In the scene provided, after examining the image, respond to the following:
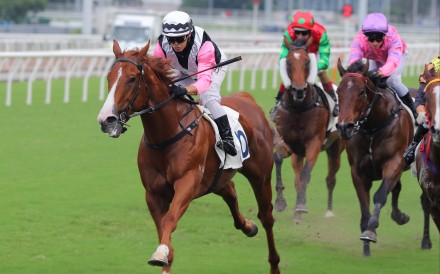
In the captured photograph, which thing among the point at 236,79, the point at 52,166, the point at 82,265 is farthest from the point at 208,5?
the point at 82,265

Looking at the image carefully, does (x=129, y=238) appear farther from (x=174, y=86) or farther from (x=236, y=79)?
(x=236, y=79)

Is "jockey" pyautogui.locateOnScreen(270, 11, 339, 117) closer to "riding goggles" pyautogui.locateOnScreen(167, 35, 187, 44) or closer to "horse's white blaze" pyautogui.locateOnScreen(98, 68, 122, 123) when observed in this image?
"riding goggles" pyautogui.locateOnScreen(167, 35, 187, 44)

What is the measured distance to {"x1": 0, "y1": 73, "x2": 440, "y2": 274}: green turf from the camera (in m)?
7.71

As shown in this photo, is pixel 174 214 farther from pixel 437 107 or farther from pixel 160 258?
pixel 437 107

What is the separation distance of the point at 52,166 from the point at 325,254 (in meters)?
4.57

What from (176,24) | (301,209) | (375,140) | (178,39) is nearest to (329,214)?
(301,209)

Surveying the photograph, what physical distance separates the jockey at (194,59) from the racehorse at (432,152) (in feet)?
4.00

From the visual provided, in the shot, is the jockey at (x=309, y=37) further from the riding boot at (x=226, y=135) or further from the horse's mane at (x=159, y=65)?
the horse's mane at (x=159, y=65)

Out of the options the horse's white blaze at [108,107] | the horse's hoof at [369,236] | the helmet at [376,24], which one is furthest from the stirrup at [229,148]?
the helmet at [376,24]

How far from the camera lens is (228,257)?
7.94m

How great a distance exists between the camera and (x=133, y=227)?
29.3ft

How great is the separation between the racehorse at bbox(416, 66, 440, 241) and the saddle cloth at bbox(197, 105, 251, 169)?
3.85 feet

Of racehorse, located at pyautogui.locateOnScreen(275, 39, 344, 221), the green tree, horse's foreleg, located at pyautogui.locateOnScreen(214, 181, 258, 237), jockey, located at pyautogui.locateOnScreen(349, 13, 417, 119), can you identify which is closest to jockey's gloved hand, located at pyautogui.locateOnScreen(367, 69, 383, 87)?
jockey, located at pyautogui.locateOnScreen(349, 13, 417, 119)

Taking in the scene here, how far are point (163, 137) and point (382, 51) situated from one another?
3055mm
